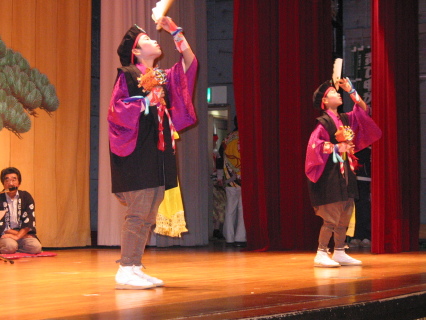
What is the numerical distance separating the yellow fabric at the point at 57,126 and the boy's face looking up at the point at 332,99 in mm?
3041

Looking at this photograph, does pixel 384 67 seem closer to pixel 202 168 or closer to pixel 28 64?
pixel 202 168

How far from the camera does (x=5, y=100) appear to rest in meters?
6.83

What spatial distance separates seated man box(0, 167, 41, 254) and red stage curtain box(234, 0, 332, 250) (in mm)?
2028

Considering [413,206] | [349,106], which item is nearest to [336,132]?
[413,206]

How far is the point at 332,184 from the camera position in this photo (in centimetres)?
508

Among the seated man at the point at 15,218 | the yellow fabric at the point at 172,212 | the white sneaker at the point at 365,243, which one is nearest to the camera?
the yellow fabric at the point at 172,212

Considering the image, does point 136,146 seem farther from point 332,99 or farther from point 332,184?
point 332,99

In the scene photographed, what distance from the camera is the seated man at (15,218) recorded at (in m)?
6.27

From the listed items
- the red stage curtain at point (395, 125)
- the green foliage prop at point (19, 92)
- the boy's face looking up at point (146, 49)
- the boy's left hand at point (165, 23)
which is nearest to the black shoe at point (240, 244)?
the red stage curtain at point (395, 125)

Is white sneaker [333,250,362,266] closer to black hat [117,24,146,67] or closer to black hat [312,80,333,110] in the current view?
black hat [312,80,333,110]

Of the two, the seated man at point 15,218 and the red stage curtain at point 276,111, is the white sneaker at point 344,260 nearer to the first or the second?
the red stage curtain at point 276,111

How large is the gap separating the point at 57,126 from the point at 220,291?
4.30m

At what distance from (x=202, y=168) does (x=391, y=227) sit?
2.13 meters

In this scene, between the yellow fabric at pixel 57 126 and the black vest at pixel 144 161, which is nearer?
the black vest at pixel 144 161
